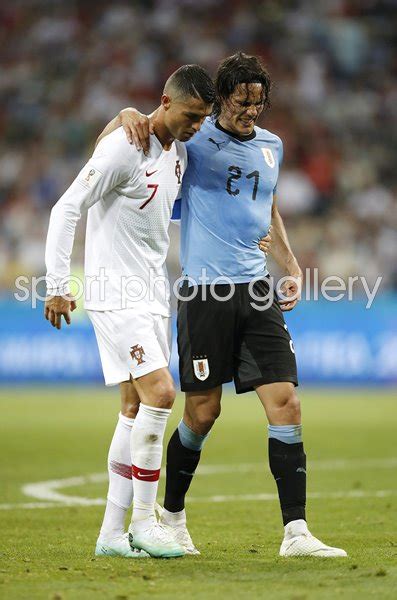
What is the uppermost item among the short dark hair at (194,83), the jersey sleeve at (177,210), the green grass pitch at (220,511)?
the short dark hair at (194,83)

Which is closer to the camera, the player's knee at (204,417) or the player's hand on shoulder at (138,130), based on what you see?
the player's hand on shoulder at (138,130)

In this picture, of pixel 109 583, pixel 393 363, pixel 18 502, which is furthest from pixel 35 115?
pixel 109 583

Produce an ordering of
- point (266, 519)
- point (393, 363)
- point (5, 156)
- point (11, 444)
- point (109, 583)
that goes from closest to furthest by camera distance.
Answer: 1. point (109, 583)
2. point (266, 519)
3. point (11, 444)
4. point (393, 363)
5. point (5, 156)

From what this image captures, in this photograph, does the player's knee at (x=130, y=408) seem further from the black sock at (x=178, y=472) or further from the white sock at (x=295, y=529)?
the white sock at (x=295, y=529)

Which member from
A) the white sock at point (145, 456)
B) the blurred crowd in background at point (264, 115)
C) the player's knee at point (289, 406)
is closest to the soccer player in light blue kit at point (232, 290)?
the player's knee at point (289, 406)

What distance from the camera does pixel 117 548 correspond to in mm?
5867

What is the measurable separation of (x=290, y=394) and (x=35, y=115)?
1681cm

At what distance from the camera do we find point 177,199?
627 cm

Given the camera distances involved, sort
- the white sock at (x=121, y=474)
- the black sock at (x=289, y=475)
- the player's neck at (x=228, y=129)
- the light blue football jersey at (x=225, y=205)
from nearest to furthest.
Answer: the black sock at (x=289, y=475) → the white sock at (x=121, y=474) → the light blue football jersey at (x=225, y=205) → the player's neck at (x=228, y=129)

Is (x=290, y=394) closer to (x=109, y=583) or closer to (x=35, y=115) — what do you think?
(x=109, y=583)

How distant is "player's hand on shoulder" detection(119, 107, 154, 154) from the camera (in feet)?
18.8

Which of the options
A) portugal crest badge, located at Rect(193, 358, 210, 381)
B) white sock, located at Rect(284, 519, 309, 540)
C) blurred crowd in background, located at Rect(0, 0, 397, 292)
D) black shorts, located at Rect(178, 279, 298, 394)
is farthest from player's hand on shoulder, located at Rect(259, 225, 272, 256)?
blurred crowd in background, located at Rect(0, 0, 397, 292)

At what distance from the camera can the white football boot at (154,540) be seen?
5676 mm

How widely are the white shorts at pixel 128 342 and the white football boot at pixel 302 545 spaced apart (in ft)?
3.35
